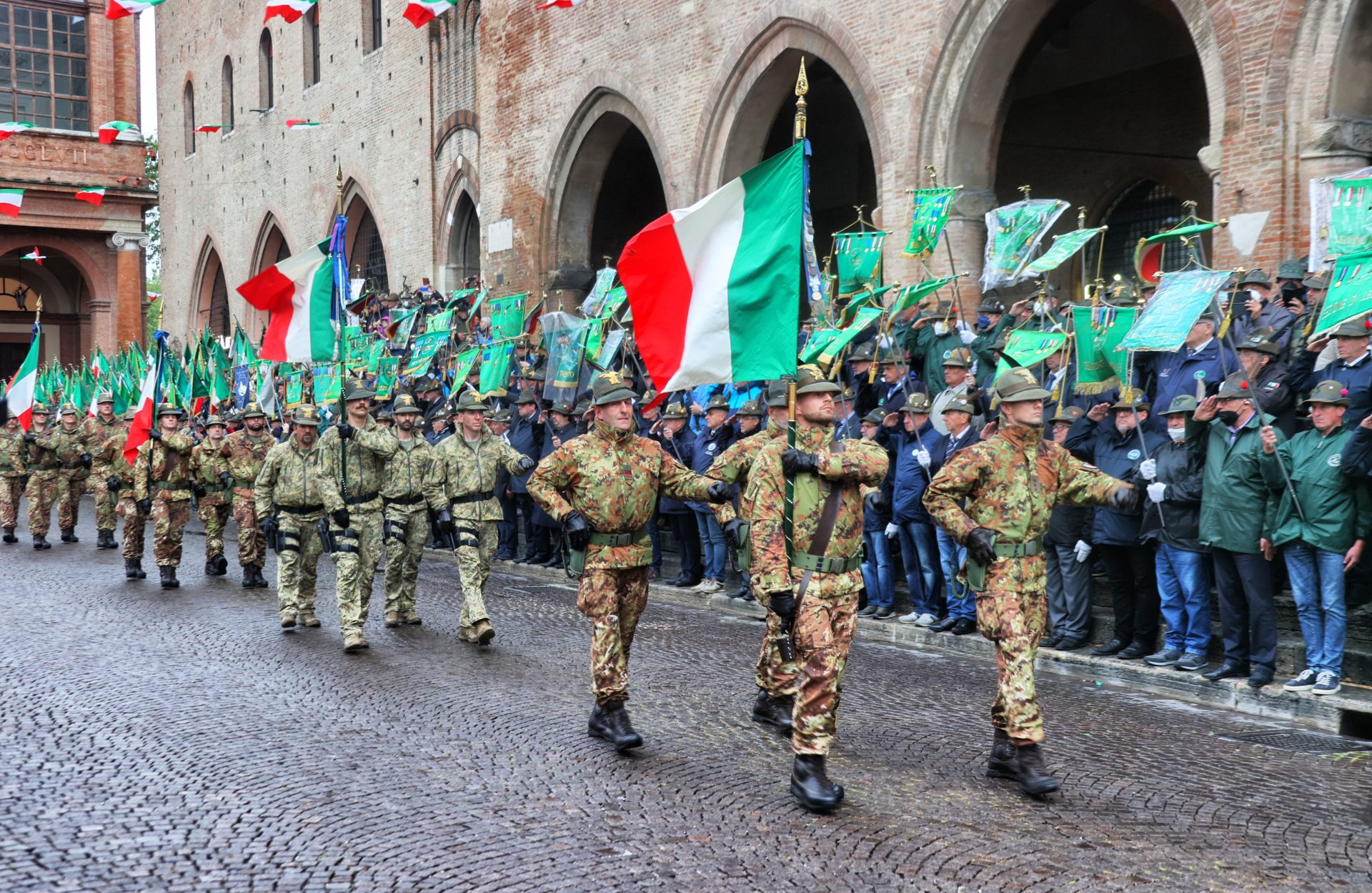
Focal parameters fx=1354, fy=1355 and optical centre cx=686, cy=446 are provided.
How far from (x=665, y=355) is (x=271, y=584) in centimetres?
806

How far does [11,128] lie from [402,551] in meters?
32.7

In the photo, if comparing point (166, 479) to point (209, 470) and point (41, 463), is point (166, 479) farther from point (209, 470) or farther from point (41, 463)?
point (41, 463)

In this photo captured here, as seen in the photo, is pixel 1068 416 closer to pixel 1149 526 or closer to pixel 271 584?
pixel 1149 526

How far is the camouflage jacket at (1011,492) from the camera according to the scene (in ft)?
→ 21.4

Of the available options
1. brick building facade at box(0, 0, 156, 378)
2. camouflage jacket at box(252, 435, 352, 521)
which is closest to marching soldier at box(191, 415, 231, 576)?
camouflage jacket at box(252, 435, 352, 521)

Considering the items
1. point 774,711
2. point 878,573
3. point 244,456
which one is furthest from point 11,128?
point 774,711

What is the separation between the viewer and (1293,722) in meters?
7.98

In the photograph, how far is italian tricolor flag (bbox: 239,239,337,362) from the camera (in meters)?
12.1

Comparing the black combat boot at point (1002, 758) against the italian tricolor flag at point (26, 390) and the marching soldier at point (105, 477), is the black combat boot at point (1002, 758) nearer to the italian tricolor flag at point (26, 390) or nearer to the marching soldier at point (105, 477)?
the marching soldier at point (105, 477)

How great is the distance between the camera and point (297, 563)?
1097 cm

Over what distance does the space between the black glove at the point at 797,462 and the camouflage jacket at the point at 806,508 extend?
113mm

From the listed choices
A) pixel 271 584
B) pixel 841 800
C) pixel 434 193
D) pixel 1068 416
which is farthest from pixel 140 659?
pixel 434 193

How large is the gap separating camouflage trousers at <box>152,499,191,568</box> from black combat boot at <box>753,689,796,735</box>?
28.0ft

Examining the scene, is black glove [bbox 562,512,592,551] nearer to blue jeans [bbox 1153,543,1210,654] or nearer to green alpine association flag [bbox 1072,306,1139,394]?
blue jeans [bbox 1153,543,1210,654]
